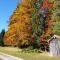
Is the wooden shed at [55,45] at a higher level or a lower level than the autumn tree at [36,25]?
lower

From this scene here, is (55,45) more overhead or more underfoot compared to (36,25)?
more underfoot

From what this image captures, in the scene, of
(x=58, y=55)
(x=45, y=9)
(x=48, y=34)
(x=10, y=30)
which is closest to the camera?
(x=58, y=55)

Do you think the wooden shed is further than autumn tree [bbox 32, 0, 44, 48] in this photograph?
No

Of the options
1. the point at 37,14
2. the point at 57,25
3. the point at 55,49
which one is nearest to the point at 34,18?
the point at 37,14

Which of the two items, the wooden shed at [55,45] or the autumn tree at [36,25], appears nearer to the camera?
the wooden shed at [55,45]

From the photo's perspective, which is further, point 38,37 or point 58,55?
point 38,37

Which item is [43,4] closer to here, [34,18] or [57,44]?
[34,18]

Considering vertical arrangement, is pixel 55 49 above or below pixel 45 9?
below

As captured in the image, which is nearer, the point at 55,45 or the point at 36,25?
the point at 55,45

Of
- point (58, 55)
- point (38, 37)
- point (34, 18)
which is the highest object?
point (34, 18)

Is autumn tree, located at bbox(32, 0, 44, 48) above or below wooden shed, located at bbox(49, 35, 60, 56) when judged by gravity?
above

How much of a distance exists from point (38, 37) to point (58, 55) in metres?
16.6

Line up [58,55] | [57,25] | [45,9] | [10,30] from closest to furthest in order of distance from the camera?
[57,25], [58,55], [45,9], [10,30]

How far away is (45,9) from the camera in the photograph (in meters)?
65.1
